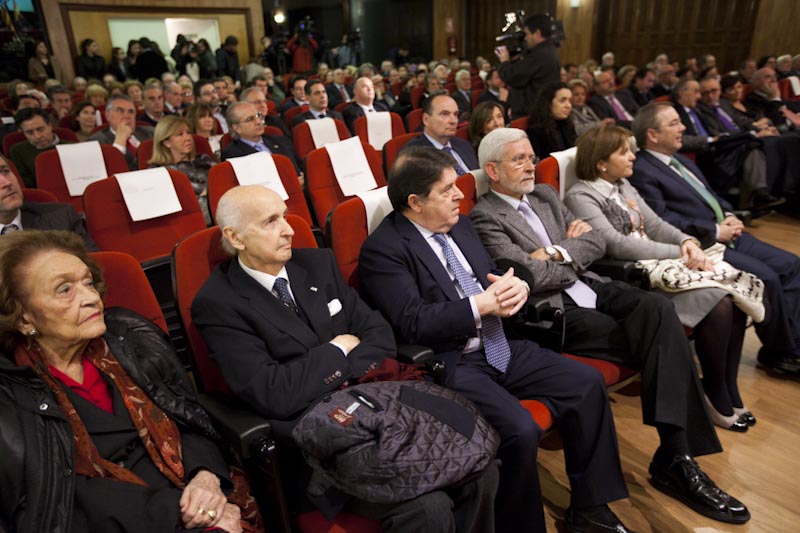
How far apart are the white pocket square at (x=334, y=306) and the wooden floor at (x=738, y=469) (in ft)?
3.26

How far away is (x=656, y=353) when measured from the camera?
1796 millimetres

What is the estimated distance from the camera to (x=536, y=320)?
6.07 feet

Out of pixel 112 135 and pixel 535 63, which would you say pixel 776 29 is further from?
pixel 112 135

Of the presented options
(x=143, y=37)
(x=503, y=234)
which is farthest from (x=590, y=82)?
(x=143, y=37)

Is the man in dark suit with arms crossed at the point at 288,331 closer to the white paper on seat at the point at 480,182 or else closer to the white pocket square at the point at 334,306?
the white pocket square at the point at 334,306

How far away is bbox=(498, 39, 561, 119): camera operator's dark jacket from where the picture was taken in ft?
14.4

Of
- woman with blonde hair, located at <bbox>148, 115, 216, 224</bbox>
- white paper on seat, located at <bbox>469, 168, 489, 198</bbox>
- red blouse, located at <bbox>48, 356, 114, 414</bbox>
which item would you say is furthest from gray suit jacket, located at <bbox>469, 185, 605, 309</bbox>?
woman with blonde hair, located at <bbox>148, 115, 216, 224</bbox>

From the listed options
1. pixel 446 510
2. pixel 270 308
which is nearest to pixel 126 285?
pixel 270 308

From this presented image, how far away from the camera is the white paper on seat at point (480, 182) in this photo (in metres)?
2.35

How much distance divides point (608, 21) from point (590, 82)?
4690mm

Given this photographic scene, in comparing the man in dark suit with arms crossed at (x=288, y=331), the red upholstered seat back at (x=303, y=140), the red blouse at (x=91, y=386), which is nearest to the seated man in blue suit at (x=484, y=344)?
the man in dark suit with arms crossed at (x=288, y=331)

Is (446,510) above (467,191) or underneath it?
underneath

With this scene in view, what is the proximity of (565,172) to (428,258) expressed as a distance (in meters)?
1.17

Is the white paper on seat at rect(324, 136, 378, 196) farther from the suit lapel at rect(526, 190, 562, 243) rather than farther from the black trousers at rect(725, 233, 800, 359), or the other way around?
the black trousers at rect(725, 233, 800, 359)
